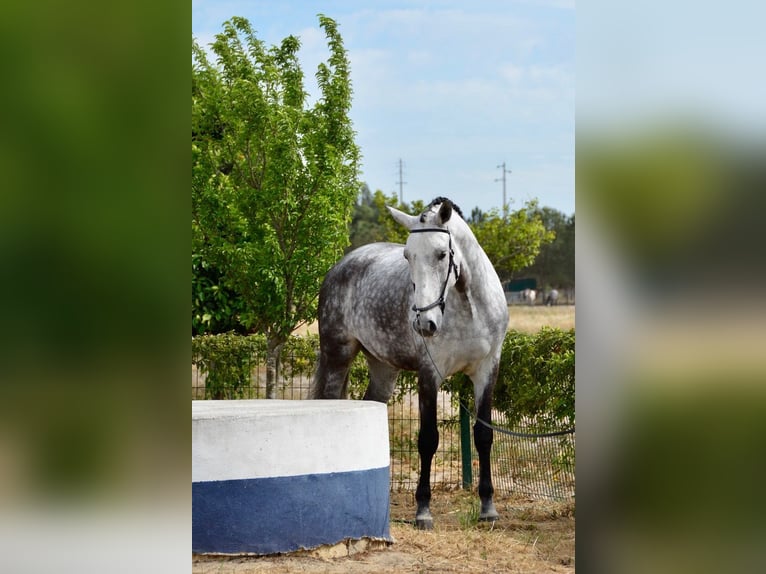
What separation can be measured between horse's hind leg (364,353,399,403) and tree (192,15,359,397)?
1240 millimetres

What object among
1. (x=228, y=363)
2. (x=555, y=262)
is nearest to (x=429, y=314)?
(x=228, y=363)

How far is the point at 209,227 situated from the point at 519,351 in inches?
135

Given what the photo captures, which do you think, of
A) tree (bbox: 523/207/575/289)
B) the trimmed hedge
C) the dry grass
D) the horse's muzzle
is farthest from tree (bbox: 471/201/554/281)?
tree (bbox: 523/207/575/289)

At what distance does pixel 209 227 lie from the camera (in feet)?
28.8

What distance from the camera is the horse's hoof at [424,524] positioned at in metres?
6.34

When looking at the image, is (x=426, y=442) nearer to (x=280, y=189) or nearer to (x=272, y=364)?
(x=272, y=364)

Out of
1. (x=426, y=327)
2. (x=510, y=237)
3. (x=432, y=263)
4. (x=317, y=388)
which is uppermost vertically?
(x=510, y=237)

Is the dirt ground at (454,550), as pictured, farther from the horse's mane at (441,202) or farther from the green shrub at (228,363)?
the green shrub at (228,363)

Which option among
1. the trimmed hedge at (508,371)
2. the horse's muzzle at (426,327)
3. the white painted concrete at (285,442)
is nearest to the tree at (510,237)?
the trimmed hedge at (508,371)

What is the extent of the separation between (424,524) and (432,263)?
200 centimetres

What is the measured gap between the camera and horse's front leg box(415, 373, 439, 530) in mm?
6391

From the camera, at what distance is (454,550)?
564cm
